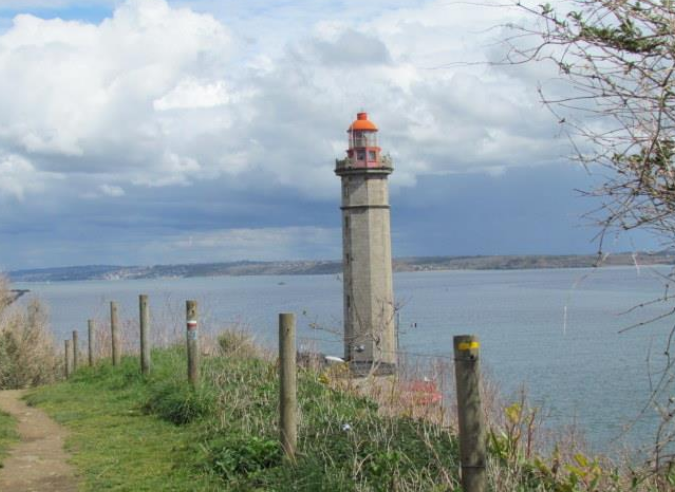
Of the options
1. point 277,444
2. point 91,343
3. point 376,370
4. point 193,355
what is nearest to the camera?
point 277,444

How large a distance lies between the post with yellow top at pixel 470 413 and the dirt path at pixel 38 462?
407 cm

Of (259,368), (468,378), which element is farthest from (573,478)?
(259,368)

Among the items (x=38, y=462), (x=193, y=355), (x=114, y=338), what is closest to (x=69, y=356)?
(x=114, y=338)

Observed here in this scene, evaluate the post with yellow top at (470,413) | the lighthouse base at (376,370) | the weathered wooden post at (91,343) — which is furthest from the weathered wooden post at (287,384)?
the weathered wooden post at (91,343)

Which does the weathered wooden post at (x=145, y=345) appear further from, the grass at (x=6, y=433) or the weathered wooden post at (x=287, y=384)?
the weathered wooden post at (x=287, y=384)

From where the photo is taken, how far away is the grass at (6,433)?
914 cm

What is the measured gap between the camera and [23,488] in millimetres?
7488

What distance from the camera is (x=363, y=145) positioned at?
3150cm

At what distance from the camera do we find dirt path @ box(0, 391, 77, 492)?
760 cm

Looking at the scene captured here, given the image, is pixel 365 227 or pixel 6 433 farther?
pixel 365 227

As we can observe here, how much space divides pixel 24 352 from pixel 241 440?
47.7 ft

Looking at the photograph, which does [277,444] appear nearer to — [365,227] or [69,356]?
[69,356]

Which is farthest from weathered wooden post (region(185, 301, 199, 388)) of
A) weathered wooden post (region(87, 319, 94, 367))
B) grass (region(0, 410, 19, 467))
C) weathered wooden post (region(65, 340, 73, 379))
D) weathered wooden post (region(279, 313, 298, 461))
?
weathered wooden post (region(65, 340, 73, 379))

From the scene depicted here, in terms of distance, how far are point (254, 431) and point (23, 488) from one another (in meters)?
2.09
